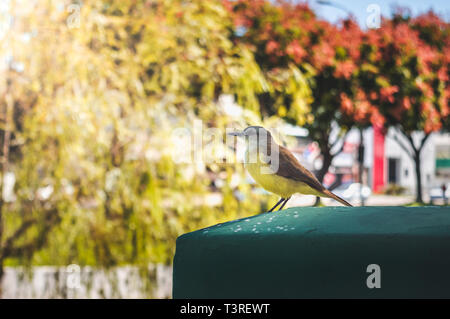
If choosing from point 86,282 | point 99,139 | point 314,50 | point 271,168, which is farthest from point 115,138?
point 314,50

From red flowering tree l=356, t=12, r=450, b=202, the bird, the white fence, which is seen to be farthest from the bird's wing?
red flowering tree l=356, t=12, r=450, b=202

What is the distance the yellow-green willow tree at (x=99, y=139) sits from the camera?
2828mm

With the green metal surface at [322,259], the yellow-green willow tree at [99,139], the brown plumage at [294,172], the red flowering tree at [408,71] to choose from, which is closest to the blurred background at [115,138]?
the yellow-green willow tree at [99,139]

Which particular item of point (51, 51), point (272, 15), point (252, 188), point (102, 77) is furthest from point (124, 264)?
point (272, 15)

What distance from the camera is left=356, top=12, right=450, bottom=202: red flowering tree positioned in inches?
257

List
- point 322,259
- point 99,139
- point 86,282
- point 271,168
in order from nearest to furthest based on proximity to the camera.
A: 1. point 322,259
2. point 271,168
3. point 99,139
4. point 86,282

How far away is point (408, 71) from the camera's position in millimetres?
6656

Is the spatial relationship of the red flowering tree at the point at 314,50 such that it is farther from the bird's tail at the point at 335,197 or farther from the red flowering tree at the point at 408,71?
the bird's tail at the point at 335,197

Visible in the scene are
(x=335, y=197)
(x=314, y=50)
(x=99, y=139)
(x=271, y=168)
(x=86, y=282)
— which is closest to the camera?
(x=335, y=197)

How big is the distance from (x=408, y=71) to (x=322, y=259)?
6.50m

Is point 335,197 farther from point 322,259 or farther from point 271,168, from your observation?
point 322,259

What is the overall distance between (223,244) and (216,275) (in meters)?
0.05

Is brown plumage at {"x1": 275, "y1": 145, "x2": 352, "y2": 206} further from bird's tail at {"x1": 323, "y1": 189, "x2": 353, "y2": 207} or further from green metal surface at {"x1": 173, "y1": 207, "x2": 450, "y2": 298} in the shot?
green metal surface at {"x1": 173, "y1": 207, "x2": 450, "y2": 298}
